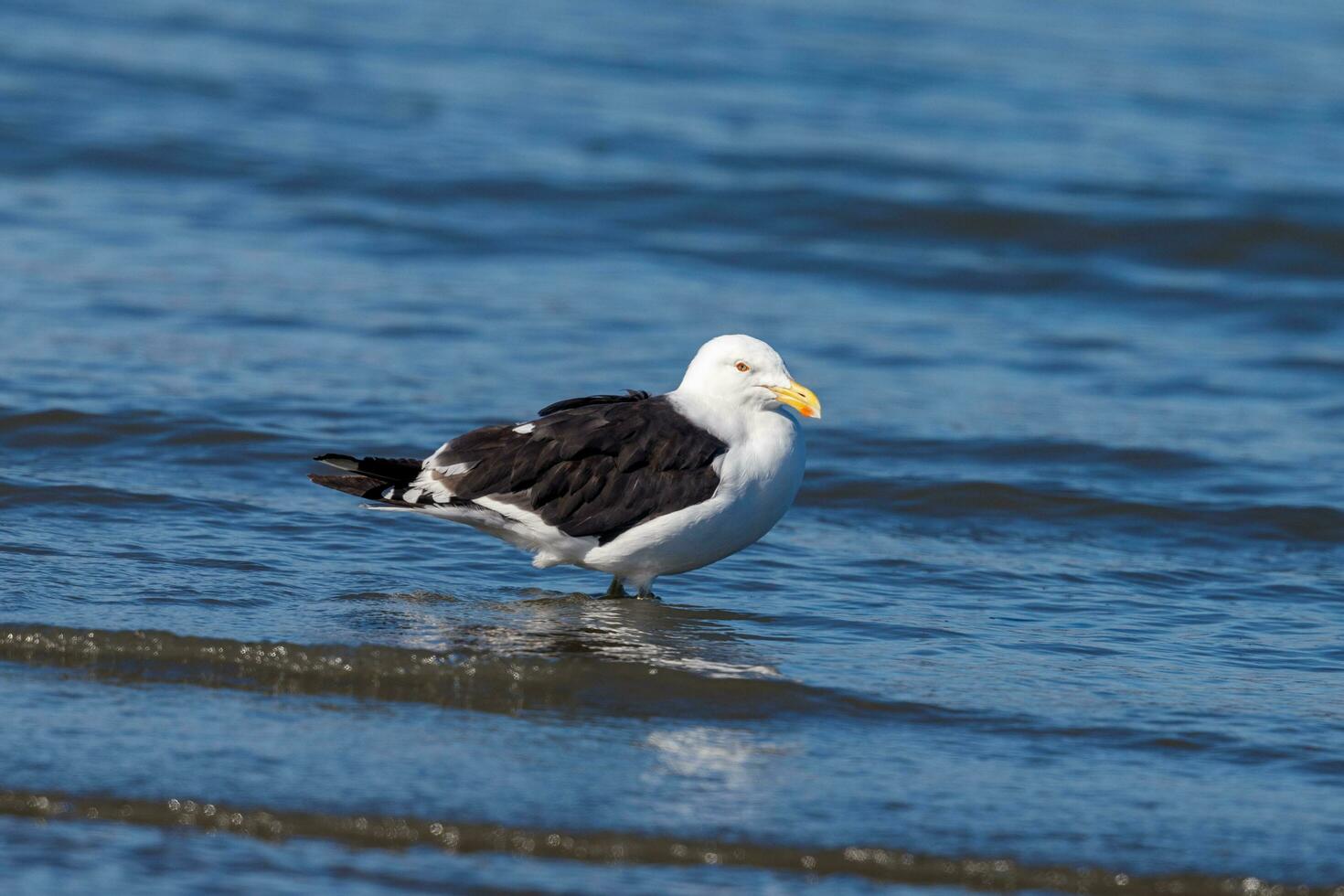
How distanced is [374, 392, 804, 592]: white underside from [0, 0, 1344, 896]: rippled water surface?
0.25 m

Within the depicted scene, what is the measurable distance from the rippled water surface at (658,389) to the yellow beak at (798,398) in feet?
2.95

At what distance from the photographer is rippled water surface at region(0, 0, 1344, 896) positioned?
540 cm

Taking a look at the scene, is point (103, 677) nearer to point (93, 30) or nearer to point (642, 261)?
point (642, 261)

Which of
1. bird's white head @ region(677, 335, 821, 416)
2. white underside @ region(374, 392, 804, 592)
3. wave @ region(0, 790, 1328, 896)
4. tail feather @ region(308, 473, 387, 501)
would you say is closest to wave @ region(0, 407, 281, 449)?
tail feather @ region(308, 473, 387, 501)

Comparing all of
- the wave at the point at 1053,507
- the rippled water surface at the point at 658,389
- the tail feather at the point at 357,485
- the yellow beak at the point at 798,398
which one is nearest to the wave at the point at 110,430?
the rippled water surface at the point at 658,389

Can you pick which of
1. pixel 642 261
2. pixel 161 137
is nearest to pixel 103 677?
pixel 642 261

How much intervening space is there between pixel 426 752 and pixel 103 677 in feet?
4.41

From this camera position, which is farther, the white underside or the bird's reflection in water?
the white underside

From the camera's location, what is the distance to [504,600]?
786 centimetres

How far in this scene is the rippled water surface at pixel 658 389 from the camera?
540cm

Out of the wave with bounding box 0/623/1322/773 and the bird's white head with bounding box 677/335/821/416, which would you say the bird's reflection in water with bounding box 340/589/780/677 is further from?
the bird's white head with bounding box 677/335/821/416

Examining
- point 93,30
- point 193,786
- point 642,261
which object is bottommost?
point 193,786

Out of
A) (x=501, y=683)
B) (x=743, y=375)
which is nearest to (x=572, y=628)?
(x=501, y=683)

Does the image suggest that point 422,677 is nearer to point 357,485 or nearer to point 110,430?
point 357,485
